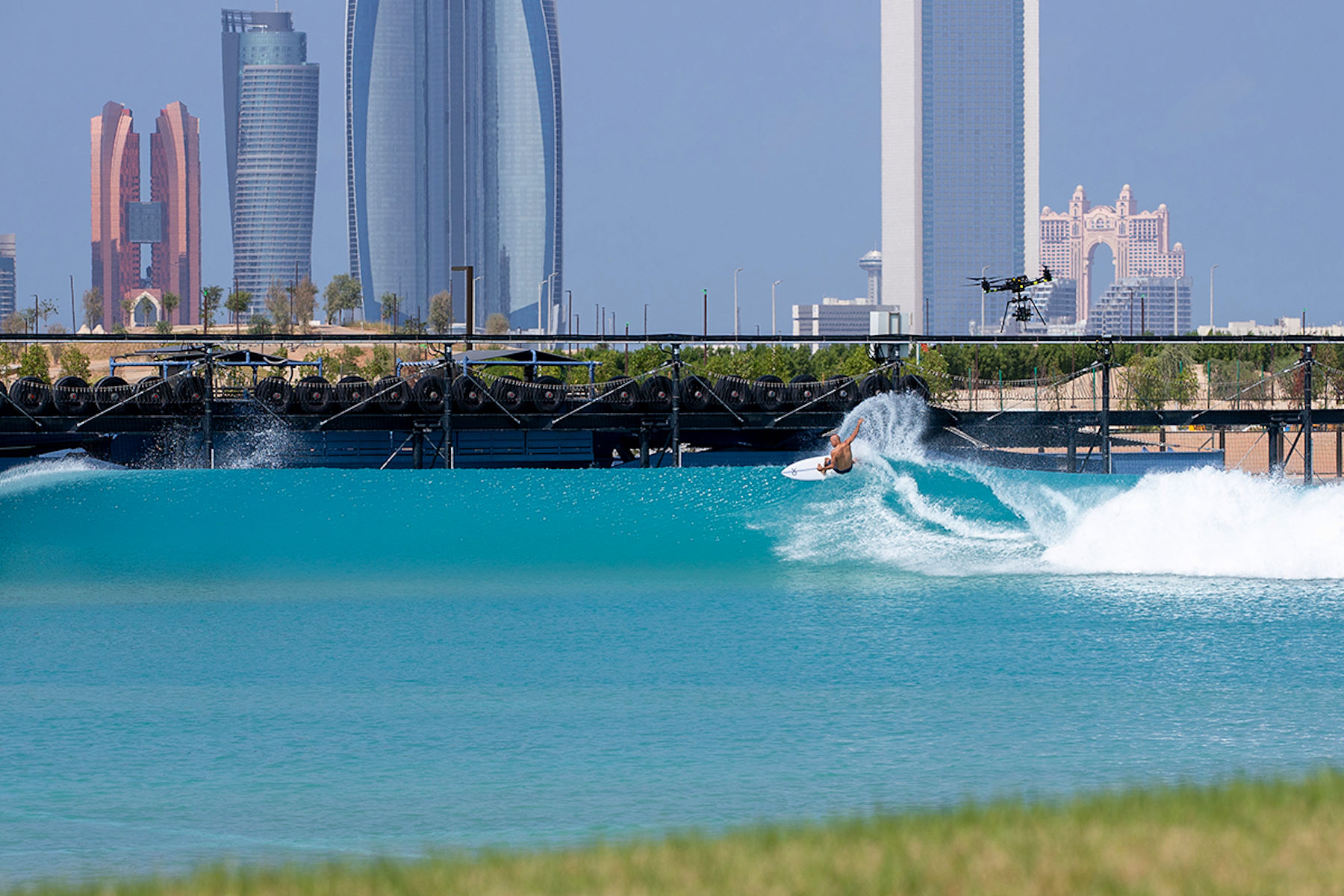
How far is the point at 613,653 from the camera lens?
51.7 feet

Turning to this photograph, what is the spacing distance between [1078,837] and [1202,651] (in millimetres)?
10854

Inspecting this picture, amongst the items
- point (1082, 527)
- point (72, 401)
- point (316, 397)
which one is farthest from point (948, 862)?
point (72, 401)

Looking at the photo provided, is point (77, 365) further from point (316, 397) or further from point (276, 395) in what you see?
point (316, 397)

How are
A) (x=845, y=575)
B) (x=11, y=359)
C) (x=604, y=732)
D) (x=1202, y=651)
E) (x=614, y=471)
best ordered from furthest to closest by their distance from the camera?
(x=11, y=359) → (x=614, y=471) → (x=845, y=575) → (x=1202, y=651) → (x=604, y=732)

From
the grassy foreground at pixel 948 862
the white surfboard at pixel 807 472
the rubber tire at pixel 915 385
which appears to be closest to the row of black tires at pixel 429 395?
the rubber tire at pixel 915 385

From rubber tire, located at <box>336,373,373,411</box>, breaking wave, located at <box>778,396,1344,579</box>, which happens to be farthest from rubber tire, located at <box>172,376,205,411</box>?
breaking wave, located at <box>778,396,1344,579</box>

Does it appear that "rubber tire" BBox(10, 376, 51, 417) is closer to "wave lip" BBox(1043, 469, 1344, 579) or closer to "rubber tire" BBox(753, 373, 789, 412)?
"rubber tire" BBox(753, 373, 789, 412)

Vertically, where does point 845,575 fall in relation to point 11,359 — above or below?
below

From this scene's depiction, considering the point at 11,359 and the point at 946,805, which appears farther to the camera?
the point at 11,359

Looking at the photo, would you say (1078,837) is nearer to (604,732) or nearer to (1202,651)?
(604,732)

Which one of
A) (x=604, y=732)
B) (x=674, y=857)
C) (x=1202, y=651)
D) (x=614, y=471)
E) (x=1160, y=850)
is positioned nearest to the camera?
(x=1160, y=850)

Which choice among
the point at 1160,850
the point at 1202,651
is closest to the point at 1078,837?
the point at 1160,850

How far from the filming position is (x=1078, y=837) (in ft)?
17.3

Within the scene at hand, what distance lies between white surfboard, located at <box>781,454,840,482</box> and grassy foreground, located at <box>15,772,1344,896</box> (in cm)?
2624
